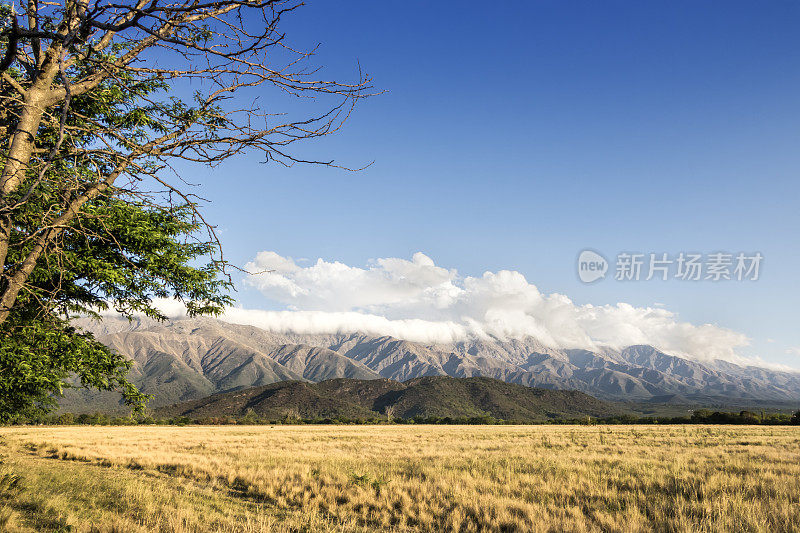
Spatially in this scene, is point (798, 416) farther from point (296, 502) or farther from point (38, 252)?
point (38, 252)

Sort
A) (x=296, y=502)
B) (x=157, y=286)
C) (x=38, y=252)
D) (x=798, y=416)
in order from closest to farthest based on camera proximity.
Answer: (x=38, y=252) < (x=157, y=286) < (x=296, y=502) < (x=798, y=416)

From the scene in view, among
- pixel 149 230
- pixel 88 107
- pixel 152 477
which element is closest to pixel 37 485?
pixel 152 477

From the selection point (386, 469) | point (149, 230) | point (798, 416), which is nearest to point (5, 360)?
point (149, 230)

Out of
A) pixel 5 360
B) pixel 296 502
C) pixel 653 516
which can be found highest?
pixel 5 360

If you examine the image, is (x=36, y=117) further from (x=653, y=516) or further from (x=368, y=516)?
(x=653, y=516)

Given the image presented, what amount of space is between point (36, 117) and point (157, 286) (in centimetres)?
584

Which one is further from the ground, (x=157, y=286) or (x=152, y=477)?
(x=157, y=286)

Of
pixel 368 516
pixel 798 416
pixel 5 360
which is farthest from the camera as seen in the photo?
pixel 798 416

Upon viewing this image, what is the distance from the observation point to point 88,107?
879 centimetres

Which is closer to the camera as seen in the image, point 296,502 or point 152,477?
point 296,502

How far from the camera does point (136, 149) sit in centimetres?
340

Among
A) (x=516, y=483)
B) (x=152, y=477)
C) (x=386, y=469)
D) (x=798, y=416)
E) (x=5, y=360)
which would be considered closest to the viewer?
(x=5, y=360)

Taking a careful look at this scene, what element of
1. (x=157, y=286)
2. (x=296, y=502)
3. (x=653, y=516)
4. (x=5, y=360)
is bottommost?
(x=296, y=502)

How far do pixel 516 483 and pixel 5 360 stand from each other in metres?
13.0
